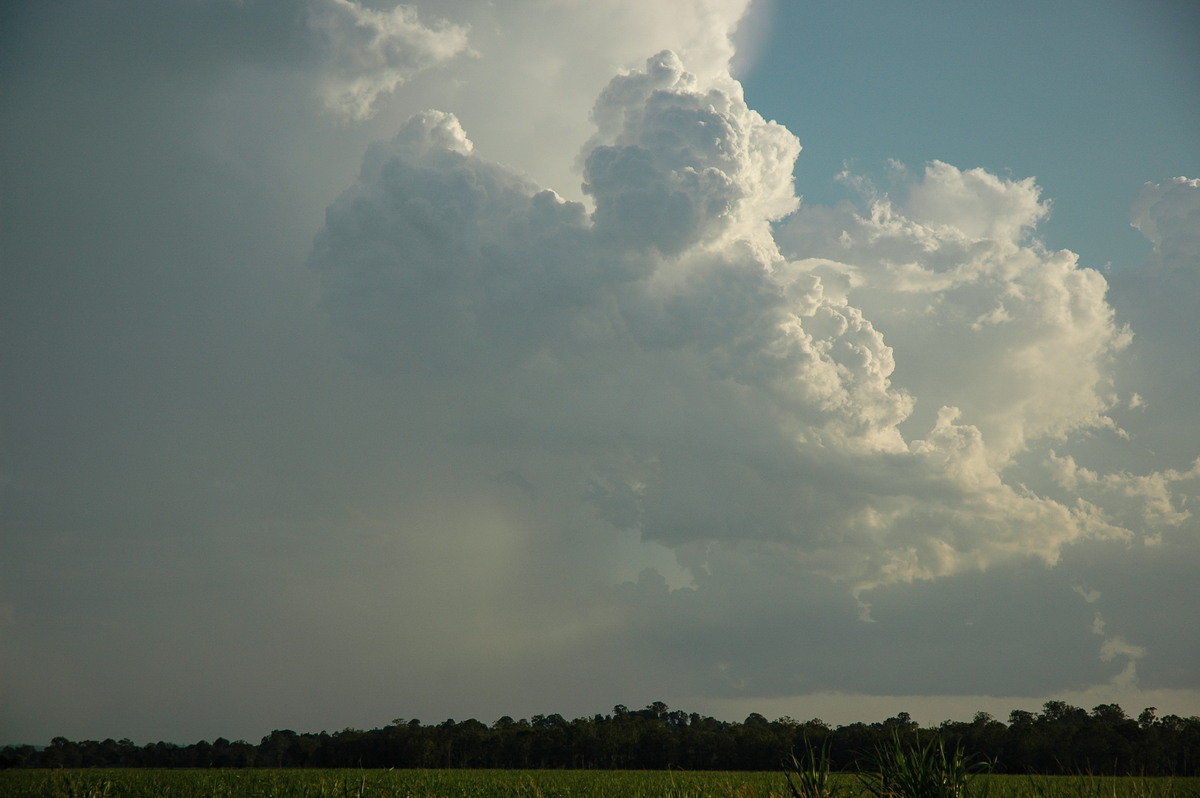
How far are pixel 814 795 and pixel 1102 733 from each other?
9745cm

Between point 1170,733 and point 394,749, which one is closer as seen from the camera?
point 1170,733

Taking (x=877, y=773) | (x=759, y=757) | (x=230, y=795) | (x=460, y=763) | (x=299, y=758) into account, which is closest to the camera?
(x=877, y=773)

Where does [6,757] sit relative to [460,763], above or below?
above

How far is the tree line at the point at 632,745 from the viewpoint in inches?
3465

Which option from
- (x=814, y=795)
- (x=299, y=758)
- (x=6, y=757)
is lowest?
(x=299, y=758)

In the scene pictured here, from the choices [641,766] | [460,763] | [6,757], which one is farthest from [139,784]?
[641,766]

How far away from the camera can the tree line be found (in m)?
88.0

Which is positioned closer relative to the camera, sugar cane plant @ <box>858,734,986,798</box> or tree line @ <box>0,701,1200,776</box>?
sugar cane plant @ <box>858,734,986,798</box>

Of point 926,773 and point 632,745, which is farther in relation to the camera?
point 632,745

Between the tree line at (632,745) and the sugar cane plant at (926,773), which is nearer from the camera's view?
the sugar cane plant at (926,773)

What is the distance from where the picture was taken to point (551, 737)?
12262 cm

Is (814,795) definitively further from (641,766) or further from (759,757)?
(641,766)

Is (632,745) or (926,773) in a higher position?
(926,773)

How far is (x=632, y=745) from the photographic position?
123m
